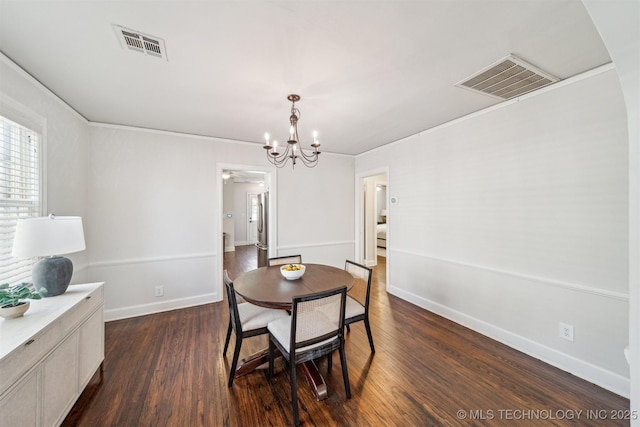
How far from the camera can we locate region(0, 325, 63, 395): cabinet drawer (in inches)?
42.6

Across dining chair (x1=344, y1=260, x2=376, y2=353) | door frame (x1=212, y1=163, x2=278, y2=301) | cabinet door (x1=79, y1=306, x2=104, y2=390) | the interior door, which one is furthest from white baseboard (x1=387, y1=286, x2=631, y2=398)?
the interior door

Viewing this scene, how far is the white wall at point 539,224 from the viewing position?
1.88 m

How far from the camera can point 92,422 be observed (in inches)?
63.7

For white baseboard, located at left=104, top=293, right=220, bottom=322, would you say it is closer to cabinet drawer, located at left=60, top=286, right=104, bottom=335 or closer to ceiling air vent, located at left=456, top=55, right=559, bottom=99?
cabinet drawer, located at left=60, top=286, right=104, bottom=335

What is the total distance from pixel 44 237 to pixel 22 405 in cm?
98

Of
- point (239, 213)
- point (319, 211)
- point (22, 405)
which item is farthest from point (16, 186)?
point (239, 213)

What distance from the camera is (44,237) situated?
1599mm

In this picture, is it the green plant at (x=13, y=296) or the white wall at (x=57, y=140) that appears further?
the white wall at (x=57, y=140)

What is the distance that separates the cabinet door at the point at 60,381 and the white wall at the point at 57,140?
1.41m

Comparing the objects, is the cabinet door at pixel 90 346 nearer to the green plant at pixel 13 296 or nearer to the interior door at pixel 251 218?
the green plant at pixel 13 296

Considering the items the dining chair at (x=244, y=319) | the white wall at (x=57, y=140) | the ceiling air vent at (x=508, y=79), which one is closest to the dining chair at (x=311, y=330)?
the dining chair at (x=244, y=319)

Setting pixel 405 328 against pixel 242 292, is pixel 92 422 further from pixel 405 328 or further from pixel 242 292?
pixel 405 328

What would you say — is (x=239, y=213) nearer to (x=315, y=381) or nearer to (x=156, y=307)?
(x=156, y=307)

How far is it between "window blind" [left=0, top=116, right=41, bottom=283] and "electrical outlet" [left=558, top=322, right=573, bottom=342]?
4.56 meters
